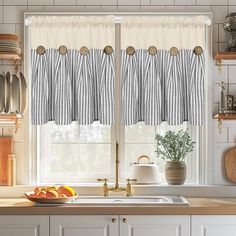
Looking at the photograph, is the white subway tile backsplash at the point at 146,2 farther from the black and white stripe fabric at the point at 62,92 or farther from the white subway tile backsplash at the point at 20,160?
the white subway tile backsplash at the point at 20,160

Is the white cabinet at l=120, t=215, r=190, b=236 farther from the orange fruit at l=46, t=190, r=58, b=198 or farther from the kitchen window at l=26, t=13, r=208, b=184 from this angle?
the kitchen window at l=26, t=13, r=208, b=184

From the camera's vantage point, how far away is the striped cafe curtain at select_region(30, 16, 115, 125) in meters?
4.32

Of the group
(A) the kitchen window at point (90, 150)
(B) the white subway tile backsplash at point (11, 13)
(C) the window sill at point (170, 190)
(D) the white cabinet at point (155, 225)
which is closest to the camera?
(D) the white cabinet at point (155, 225)

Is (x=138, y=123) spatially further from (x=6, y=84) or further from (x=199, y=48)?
(x=6, y=84)

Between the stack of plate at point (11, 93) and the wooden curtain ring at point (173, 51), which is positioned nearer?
the stack of plate at point (11, 93)

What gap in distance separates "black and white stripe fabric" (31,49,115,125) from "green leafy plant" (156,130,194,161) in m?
0.43

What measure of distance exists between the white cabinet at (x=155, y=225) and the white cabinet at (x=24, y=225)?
A: 1.65 ft

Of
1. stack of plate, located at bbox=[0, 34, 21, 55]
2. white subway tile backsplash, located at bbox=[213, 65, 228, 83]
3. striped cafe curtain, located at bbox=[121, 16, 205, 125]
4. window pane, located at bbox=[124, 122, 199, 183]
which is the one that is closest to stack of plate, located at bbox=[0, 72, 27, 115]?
stack of plate, located at bbox=[0, 34, 21, 55]

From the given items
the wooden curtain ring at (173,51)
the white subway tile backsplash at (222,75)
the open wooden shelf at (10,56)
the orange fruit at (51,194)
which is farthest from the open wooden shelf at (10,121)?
the white subway tile backsplash at (222,75)

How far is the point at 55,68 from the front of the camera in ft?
14.2

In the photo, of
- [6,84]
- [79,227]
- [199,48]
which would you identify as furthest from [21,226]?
[199,48]

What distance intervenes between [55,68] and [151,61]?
0.72 metres

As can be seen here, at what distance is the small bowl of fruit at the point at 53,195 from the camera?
148 inches

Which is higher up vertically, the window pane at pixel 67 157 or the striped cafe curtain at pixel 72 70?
the striped cafe curtain at pixel 72 70
